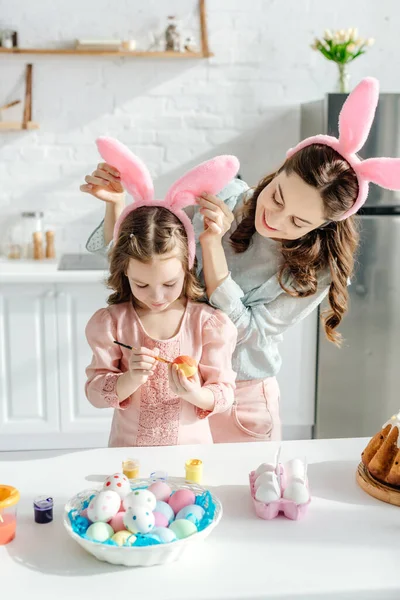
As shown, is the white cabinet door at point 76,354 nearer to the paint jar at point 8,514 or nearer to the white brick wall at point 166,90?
the white brick wall at point 166,90

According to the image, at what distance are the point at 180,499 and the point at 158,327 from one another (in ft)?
1.50

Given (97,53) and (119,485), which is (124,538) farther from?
(97,53)

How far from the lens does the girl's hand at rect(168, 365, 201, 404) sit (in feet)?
4.62

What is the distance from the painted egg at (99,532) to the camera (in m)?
1.12

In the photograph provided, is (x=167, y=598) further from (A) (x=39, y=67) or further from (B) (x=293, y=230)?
(A) (x=39, y=67)

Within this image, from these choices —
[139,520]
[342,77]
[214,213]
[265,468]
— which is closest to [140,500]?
[139,520]

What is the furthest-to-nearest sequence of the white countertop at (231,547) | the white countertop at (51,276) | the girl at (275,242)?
the white countertop at (51,276)
the girl at (275,242)
the white countertop at (231,547)

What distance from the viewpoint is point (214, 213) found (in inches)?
59.9

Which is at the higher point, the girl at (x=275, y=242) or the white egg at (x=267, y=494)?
the girl at (x=275, y=242)

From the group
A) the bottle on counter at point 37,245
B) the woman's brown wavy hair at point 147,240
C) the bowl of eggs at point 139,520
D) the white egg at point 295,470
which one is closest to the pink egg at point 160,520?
the bowl of eggs at point 139,520

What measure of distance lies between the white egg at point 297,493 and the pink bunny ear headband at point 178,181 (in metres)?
0.52

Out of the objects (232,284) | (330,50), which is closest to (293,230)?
(232,284)

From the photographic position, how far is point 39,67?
134 inches

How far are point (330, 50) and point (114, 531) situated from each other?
2631 mm
